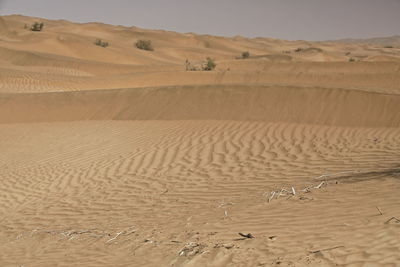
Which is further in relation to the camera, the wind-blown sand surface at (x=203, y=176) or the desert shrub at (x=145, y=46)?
the desert shrub at (x=145, y=46)

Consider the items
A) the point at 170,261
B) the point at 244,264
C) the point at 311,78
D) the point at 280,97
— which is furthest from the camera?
the point at 311,78

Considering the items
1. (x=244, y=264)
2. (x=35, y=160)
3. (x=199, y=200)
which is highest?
(x=244, y=264)

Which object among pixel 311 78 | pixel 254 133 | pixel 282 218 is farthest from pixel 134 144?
pixel 311 78

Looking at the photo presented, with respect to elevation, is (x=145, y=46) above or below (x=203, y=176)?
above

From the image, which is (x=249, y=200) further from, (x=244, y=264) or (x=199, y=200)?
(x=244, y=264)

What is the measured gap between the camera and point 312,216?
5.48m

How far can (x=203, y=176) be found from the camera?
8.84m

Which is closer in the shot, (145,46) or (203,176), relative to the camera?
(203,176)

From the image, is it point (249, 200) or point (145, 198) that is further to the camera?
point (145, 198)

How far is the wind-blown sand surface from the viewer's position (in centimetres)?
495

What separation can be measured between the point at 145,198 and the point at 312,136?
15.9 feet

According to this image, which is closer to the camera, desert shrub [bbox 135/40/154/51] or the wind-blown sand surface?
the wind-blown sand surface

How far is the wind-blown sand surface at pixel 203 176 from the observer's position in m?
4.95

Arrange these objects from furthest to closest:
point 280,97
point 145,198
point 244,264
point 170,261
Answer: point 280,97
point 145,198
point 170,261
point 244,264
